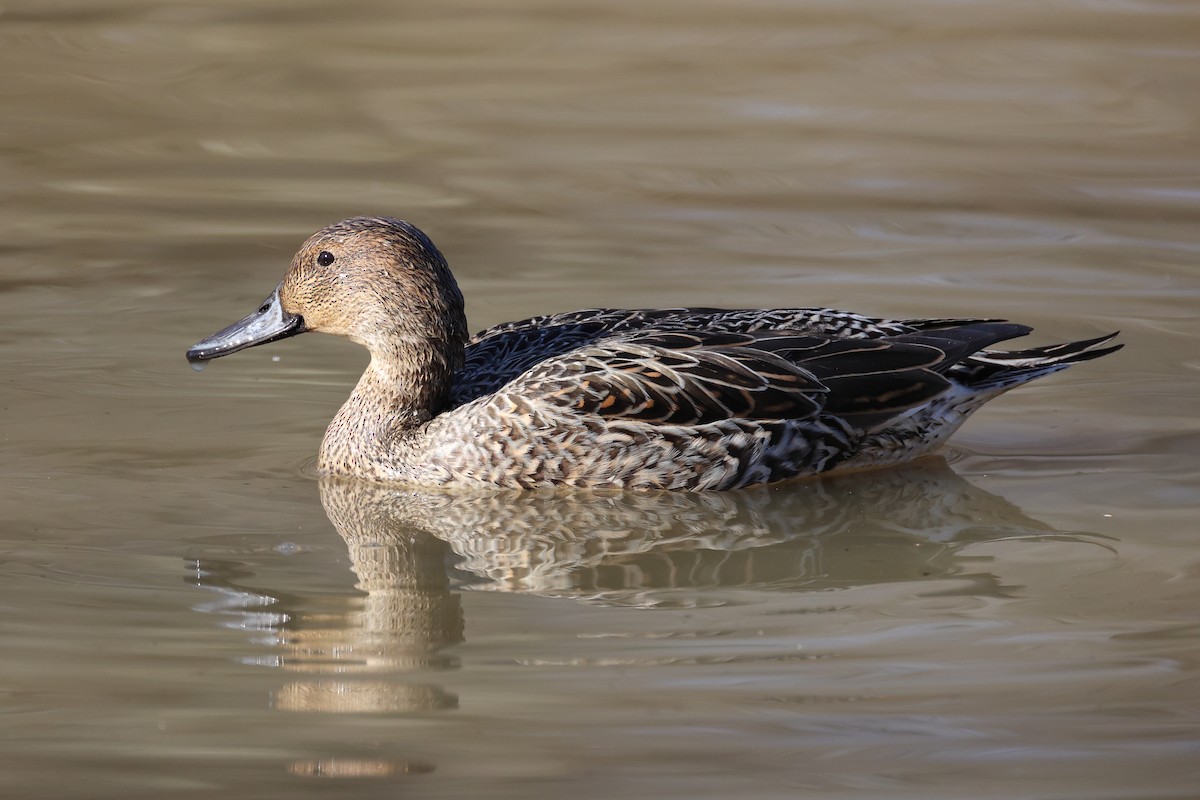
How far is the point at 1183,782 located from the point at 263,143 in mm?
10023

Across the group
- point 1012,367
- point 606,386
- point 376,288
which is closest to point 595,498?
point 606,386

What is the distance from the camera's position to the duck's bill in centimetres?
814

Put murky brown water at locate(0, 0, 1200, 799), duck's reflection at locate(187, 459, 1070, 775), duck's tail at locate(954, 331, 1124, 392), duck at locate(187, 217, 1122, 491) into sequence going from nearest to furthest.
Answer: murky brown water at locate(0, 0, 1200, 799), duck's reflection at locate(187, 459, 1070, 775), duck at locate(187, 217, 1122, 491), duck's tail at locate(954, 331, 1124, 392)

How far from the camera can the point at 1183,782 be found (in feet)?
16.7

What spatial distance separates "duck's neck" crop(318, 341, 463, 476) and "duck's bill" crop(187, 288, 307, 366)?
0.41m

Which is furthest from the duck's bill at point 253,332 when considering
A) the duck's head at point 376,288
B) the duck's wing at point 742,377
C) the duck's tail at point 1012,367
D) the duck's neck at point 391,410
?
the duck's tail at point 1012,367

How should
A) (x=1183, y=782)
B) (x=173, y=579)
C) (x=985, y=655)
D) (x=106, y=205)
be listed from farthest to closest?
(x=106, y=205) → (x=173, y=579) → (x=985, y=655) → (x=1183, y=782)

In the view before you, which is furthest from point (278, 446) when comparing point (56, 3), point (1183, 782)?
point (56, 3)

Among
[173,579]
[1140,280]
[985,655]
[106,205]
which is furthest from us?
[106,205]

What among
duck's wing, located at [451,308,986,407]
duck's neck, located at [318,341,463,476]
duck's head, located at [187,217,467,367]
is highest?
duck's head, located at [187,217,467,367]

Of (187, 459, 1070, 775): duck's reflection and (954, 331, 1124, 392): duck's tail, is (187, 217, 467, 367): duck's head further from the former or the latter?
(954, 331, 1124, 392): duck's tail

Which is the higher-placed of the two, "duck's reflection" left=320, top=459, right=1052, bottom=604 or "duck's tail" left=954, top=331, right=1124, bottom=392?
"duck's tail" left=954, top=331, right=1124, bottom=392

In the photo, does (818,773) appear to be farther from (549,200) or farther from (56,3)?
(56,3)

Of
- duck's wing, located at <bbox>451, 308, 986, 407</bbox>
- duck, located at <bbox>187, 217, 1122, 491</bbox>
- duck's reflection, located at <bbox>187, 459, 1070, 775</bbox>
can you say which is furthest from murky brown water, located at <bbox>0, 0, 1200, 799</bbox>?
duck's wing, located at <bbox>451, 308, 986, 407</bbox>
